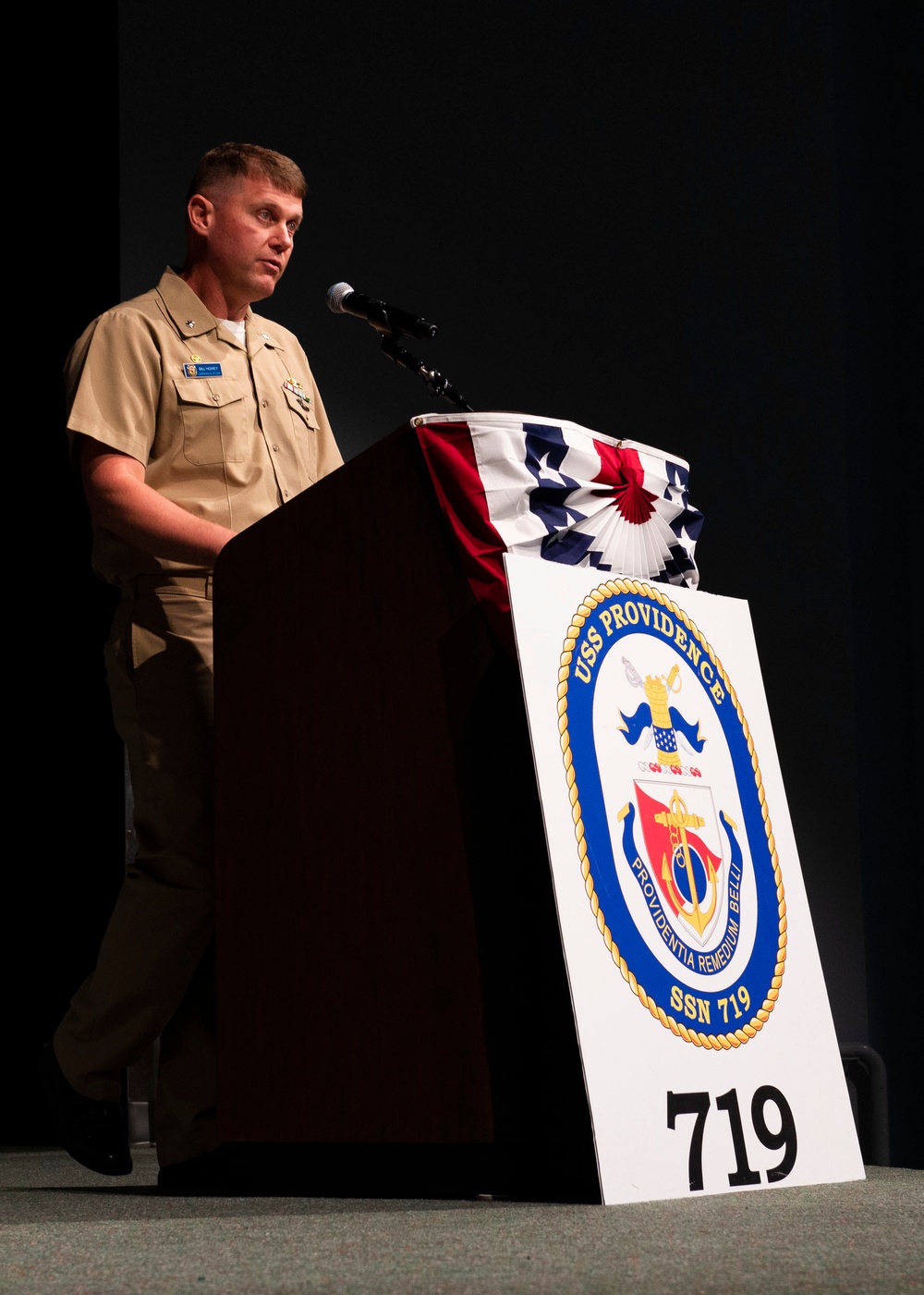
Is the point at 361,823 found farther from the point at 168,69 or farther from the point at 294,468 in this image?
the point at 168,69

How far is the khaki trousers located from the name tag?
0.89 feet

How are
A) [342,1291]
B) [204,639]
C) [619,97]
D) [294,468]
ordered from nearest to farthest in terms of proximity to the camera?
[342,1291] < [204,639] < [294,468] < [619,97]

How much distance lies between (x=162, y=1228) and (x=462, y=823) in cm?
41

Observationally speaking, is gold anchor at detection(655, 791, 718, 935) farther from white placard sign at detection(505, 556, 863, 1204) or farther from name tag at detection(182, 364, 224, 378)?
name tag at detection(182, 364, 224, 378)

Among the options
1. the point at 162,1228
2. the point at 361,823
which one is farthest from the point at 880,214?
the point at 162,1228

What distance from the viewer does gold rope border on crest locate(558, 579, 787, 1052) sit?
46.8 inches

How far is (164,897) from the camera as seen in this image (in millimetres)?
1630

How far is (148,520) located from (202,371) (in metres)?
0.26

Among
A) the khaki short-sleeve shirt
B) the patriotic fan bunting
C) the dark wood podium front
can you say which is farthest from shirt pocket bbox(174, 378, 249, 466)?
the patriotic fan bunting

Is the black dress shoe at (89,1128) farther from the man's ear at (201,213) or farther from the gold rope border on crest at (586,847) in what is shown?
the man's ear at (201,213)

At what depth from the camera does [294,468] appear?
6.09 ft

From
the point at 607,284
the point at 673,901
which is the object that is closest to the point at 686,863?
the point at 673,901

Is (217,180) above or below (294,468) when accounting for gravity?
above

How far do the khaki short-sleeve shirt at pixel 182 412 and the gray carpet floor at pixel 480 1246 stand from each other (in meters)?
0.82
